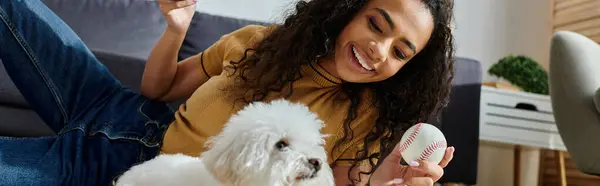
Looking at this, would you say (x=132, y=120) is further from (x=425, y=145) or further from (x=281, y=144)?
(x=425, y=145)

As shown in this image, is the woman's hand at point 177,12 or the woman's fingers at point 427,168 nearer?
the woman's fingers at point 427,168

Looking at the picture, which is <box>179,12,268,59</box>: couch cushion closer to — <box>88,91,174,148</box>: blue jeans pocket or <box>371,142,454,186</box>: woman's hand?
<box>88,91,174,148</box>: blue jeans pocket

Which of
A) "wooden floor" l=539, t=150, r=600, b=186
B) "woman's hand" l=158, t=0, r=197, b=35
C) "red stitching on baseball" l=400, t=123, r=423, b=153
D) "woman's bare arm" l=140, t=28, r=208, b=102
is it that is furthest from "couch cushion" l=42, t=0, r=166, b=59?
"wooden floor" l=539, t=150, r=600, b=186

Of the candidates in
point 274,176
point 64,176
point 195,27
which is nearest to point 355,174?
point 274,176

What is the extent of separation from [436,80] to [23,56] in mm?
892

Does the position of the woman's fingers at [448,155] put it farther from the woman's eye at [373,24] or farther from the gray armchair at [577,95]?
the gray armchair at [577,95]

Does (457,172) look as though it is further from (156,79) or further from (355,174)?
(156,79)

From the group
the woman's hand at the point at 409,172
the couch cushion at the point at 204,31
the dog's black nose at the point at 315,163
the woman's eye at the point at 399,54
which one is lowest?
the couch cushion at the point at 204,31

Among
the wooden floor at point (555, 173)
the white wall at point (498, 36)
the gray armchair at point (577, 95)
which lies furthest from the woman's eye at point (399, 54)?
the wooden floor at point (555, 173)

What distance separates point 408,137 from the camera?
3.29ft

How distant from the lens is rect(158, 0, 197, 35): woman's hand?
1.17 metres

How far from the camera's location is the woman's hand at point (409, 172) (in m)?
0.98

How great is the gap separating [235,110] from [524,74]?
6.01ft

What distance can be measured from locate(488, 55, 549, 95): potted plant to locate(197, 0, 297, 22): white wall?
1033 mm
